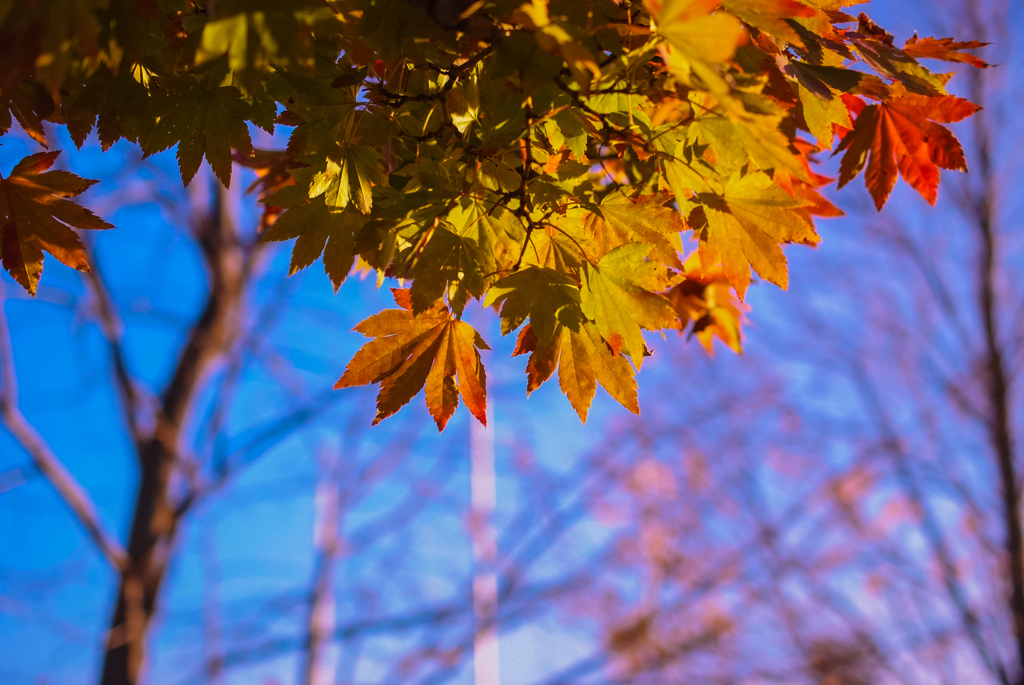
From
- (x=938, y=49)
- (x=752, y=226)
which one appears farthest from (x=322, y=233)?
(x=938, y=49)

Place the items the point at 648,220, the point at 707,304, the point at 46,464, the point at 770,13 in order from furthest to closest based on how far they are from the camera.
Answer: the point at 46,464 < the point at 707,304 < the point at 648,220 < the point at 770,13

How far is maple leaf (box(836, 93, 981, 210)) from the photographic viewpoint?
796 mm

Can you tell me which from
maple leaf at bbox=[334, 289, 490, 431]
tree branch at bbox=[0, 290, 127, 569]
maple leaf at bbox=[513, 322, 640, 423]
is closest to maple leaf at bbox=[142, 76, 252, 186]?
maple leaf at bbox=[334, 289, 490, 431]

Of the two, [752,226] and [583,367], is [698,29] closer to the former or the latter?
[752,226]

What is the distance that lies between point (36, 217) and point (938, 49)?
1.19 meters

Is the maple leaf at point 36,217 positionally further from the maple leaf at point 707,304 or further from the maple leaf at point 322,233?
the maple leaf at point 707,304

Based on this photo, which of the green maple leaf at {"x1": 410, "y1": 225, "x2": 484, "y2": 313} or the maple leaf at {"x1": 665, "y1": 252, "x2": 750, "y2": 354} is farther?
the maple leaf at {"x1": 665, "y1": 252, "x2": 750, "y2": 354}

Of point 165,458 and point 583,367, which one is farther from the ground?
point 165,458

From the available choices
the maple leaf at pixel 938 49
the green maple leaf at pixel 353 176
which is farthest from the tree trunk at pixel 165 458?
the maple leaf at pixel 938 49

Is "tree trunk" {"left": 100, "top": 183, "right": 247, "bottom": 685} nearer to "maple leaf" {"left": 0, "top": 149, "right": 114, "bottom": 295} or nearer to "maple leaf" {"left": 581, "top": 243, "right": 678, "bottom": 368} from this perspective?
"maple leaf" {"left": 0, "top": 149, "right": 114, "bottom": 295}

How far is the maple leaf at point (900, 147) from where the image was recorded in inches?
31.4

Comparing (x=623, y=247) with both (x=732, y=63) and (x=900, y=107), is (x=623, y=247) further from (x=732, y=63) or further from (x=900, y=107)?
(x=900, y=107)

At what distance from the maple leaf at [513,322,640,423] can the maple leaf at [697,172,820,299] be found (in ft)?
0.58

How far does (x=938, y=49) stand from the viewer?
2.69ft
